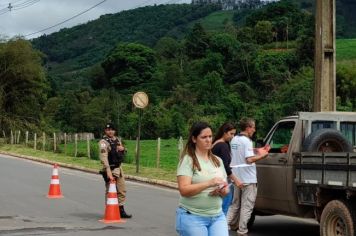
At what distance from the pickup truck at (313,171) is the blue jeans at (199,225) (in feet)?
10.5

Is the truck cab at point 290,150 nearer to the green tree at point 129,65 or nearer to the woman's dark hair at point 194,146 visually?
the woman's dark hair at point 194,146

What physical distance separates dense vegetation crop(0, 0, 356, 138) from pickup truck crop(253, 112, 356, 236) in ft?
165

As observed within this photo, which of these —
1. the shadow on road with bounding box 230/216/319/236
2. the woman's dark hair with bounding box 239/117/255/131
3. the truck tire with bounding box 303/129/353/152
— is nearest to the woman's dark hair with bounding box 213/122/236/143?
the woman's dark hair with bounding box 239/117/255/131

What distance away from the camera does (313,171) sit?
8.97 m

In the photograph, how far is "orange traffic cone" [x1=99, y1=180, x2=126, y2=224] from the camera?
11.5 meters

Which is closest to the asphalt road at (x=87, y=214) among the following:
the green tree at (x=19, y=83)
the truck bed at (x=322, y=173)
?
the truck bed at (x=322, y=173)

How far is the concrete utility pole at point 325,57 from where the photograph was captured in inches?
610

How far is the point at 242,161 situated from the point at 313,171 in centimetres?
123

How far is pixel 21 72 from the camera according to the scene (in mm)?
58219

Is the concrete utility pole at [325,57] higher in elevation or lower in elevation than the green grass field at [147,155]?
higher

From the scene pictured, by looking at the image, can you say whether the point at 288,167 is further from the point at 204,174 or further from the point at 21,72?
the point at 21,72

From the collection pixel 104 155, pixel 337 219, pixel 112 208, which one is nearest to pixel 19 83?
pixel 104 155

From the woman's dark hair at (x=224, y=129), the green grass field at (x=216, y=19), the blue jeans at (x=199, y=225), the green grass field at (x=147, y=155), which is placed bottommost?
the green grass field at (x=147, y=155)

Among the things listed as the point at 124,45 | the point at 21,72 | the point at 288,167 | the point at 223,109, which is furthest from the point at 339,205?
the point at 124,45
